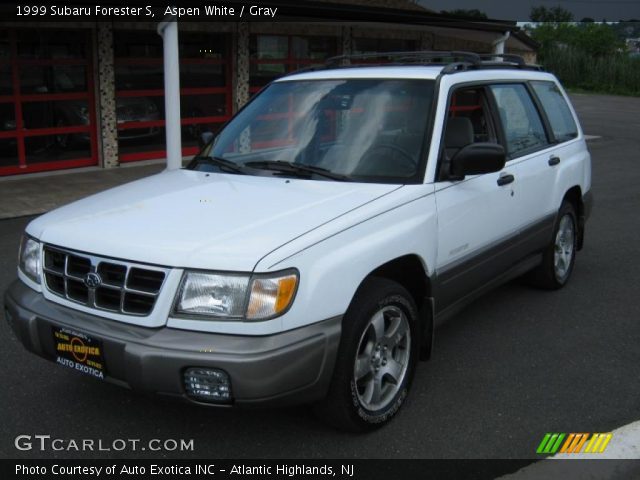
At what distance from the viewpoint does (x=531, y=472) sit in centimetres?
321

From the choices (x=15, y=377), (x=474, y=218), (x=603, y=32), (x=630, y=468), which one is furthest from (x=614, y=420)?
(x=603, y=32)

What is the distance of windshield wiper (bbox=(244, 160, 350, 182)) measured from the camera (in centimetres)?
387

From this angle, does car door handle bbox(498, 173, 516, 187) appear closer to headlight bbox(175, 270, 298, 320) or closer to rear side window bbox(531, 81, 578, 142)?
rear side window bbox(531, 81, 578, 142)

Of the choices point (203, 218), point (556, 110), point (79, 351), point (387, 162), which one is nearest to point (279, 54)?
point (556, 110)

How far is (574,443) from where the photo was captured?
3.44 metres

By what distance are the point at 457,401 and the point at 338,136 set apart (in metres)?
1.65

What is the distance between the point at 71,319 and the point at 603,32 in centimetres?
7257

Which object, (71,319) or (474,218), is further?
(474,218)

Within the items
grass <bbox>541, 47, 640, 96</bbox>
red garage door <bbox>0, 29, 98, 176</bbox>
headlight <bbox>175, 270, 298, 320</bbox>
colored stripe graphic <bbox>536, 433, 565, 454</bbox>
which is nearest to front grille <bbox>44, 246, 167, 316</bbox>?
headlight <bbox>175, 270, 298, 320</bbox>

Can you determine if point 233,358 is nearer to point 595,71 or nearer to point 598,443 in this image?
point 598,443

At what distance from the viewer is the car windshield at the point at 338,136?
12.9 feet

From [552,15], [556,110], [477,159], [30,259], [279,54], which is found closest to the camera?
[30,259]

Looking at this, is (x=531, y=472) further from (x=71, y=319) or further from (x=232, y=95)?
(x=232, y=95)

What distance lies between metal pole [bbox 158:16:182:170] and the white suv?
573cm
